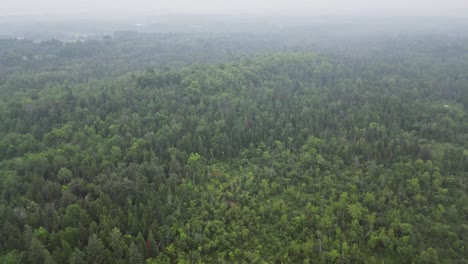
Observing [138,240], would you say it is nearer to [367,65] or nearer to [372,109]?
[372,109]

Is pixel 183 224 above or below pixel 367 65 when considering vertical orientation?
below

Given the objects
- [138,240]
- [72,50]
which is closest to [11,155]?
[138,240]

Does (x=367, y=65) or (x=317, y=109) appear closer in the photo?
(x=317, y=109)

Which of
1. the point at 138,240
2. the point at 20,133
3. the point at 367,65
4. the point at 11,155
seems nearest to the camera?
the point at 138,240

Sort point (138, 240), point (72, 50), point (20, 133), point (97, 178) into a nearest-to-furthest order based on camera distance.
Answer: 1. point (138, 240)
2. point (97, 178)
3. point (20, 133)
4. point (72, 50)

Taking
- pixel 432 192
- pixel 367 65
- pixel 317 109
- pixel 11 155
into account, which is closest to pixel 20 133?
pixel 11 155

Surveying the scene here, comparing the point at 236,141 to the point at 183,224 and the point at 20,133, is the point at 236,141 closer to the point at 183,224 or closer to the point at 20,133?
the point at 183,224
